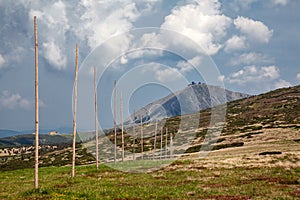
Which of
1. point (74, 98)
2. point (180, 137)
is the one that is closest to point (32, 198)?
point (74, 98)

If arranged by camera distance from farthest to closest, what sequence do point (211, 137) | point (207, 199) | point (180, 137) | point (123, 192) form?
1. point (180, 137)
2. point (211, 137)
3. point (123, 192)
4. point (207, 199)

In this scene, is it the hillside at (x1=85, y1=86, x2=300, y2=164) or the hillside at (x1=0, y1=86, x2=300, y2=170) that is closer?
the hillside at (x1=0, y1=86, x2=300, y2=170)

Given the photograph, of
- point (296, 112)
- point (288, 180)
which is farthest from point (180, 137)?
point (288, 180)

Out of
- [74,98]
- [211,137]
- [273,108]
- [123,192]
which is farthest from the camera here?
[273,108]

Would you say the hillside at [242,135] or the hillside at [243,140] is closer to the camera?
the hillside at [243,140]

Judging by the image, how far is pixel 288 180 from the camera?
94.5 ft

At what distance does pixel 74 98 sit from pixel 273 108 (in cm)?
14819

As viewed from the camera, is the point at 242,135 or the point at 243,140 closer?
the point at 243,140

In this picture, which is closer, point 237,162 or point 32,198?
point 32,198

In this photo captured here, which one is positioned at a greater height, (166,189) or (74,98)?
(74,98)

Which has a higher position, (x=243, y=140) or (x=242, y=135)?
(x=242, y=135)

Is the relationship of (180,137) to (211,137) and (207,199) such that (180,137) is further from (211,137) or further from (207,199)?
(207,199)

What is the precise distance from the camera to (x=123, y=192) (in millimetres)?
24172

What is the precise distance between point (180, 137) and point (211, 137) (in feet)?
52.4
